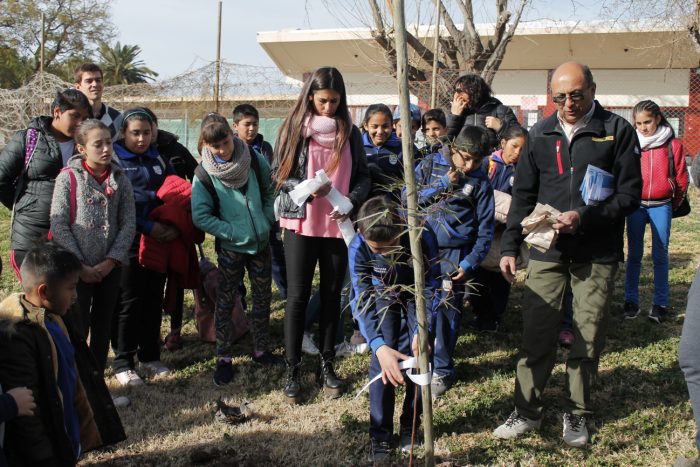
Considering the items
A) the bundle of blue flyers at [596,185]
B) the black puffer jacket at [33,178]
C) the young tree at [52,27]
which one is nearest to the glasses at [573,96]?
the bundle of blue flyers at [596,185]

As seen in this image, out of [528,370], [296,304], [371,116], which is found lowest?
[528,370]

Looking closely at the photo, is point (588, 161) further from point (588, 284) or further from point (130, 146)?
point (130, 146)

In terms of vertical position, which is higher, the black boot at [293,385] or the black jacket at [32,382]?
the black jacket at [32,382]

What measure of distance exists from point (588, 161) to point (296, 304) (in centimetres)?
195

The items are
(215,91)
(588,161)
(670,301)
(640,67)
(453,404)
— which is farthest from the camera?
(640,67)

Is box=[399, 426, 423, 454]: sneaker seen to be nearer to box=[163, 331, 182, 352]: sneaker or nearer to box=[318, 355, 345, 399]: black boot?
box=[318, 355, 345, 399]: black boot

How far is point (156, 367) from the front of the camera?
4.59 meters

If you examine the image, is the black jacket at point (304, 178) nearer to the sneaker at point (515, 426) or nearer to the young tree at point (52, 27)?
the sneaker at point (515, 426)

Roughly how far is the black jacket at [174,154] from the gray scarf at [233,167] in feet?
2.24

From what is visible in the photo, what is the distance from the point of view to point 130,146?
4434 millimetres

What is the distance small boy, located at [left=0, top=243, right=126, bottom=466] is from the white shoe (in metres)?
1.40

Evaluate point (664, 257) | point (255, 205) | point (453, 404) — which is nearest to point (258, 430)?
point (453, 404)

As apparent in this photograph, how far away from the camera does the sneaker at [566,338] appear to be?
494cm

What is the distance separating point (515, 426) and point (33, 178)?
3.29 m
